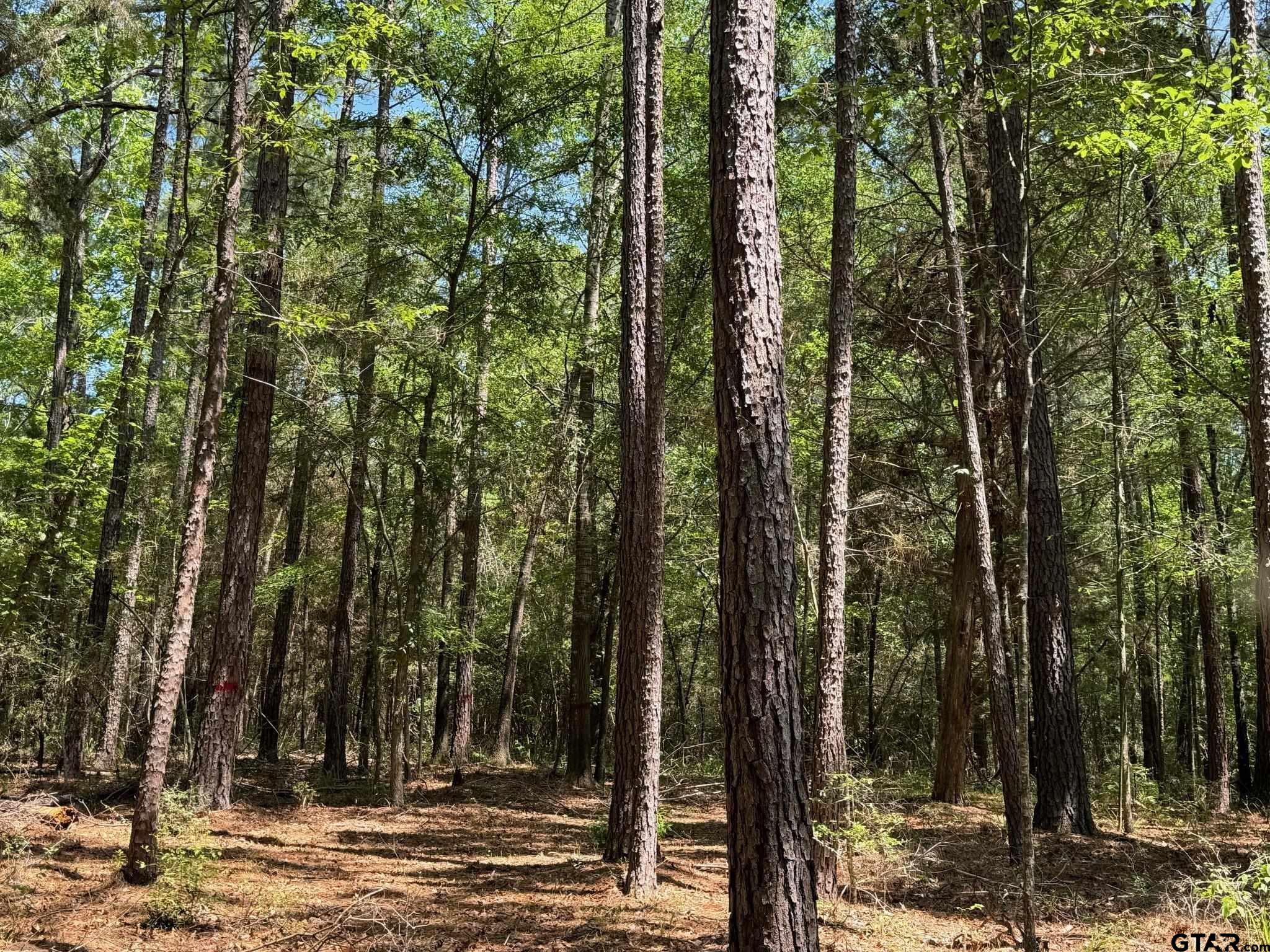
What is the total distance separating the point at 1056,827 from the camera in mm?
9602

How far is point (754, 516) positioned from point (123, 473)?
13156mm

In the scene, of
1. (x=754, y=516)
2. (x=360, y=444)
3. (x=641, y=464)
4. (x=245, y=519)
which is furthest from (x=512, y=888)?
(x=360, y=444)

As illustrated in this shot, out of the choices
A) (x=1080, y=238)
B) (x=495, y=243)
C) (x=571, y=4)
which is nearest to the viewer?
(x=1080, y=238)

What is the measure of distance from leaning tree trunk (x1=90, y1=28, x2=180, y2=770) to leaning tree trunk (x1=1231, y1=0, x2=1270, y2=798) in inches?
533

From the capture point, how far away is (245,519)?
10.6 metres

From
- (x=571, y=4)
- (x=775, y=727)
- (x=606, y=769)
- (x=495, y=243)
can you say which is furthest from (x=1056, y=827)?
(x=571, y=4)

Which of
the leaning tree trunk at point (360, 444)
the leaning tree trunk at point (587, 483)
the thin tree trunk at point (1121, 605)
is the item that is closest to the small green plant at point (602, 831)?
the leaning tree trunk at point (587, 483)

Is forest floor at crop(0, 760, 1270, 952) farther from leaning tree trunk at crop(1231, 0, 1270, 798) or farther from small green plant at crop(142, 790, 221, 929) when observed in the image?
leaning tree trunk at crop(1231, 0, 1270, 798)

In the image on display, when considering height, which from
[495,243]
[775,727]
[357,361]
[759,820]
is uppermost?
[495,243]

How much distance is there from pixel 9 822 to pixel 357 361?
22.0ft

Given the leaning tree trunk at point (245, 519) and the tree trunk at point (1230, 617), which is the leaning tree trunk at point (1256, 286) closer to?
the tree trunk at point (1230, 617)

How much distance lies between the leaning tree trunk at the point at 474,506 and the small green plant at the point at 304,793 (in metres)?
2.63

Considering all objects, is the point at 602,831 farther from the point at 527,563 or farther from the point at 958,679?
the point at 958,679

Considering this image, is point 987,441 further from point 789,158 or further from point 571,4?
point 571,4
